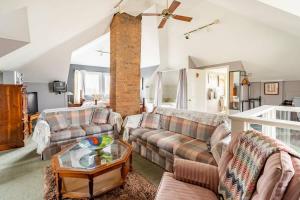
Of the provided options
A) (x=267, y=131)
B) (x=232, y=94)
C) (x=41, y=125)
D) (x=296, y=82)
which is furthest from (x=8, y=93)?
(x=296, y=82)

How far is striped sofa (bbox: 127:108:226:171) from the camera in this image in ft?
7.77

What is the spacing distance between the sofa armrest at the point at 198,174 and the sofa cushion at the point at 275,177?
0.51 metres

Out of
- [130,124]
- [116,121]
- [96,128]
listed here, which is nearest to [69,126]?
[96,128]

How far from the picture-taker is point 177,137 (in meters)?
2.85

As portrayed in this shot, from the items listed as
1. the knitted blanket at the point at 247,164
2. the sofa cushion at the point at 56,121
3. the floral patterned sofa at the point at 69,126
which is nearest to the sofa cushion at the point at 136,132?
the floral patterned sofa at the point at 69,126

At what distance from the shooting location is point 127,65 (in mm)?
4285

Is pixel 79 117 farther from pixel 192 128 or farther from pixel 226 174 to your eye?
pixel 226 174

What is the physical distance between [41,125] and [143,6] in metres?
3.36

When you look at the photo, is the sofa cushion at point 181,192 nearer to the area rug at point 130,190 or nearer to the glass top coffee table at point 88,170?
the area rug at point 130,190

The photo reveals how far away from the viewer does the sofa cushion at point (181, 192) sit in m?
1.34

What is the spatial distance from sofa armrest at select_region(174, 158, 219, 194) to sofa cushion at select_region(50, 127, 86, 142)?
7.99 ft

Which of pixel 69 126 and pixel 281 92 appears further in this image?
pixel 281 92

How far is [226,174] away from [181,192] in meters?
0.40

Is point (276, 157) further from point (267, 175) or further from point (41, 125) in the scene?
point (41, 125)
